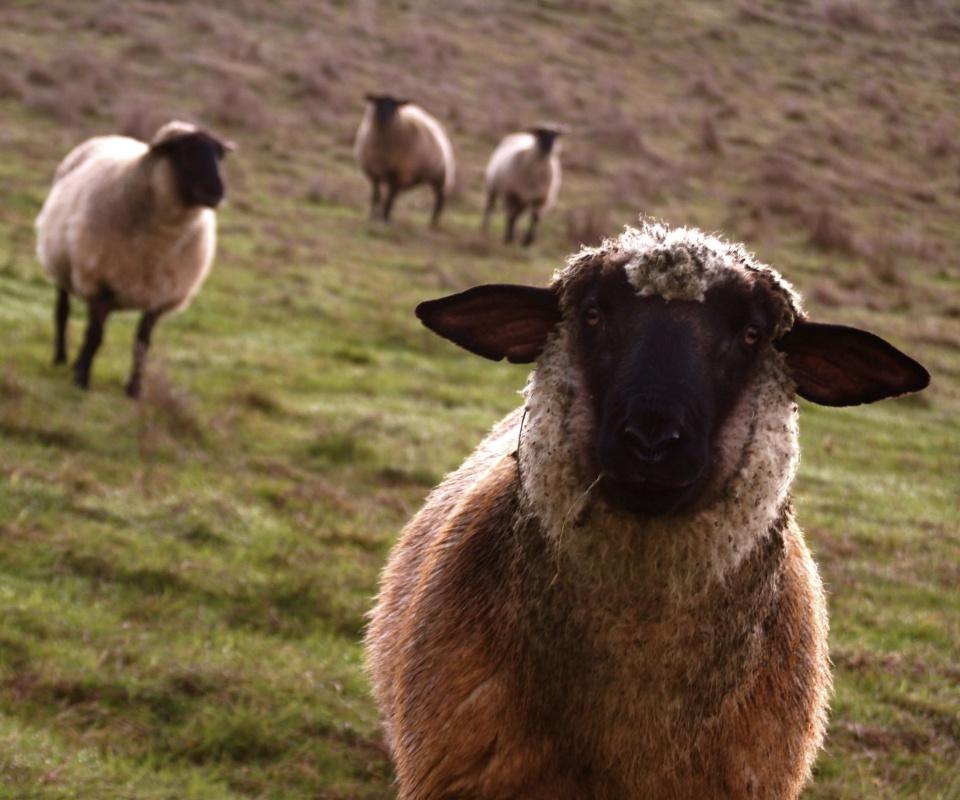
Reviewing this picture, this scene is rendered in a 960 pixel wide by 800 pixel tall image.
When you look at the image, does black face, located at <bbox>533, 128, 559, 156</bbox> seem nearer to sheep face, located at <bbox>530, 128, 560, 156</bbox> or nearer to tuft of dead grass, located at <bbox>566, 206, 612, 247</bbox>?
sheep face, located at <bbox>530, 128, 560, 156</bbox>

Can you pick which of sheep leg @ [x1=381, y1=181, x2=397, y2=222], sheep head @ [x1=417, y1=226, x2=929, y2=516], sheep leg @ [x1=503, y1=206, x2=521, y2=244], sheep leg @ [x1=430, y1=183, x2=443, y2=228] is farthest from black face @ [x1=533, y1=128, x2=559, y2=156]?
sheep head @ [x1=417, y1=226, x2=929, y2=516]

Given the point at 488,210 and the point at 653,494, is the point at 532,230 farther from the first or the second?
the point at 653,494

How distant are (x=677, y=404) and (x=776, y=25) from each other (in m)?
33.4

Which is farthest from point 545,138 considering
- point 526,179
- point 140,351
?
point 140,351

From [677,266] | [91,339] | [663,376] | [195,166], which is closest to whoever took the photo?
[663,376]

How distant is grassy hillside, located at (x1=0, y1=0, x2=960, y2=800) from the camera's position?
4.34 meters

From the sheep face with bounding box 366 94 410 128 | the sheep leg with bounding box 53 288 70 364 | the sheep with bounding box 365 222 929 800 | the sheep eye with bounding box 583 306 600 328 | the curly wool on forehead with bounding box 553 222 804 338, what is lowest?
the sheep leg with bounding box 53 288 70 364

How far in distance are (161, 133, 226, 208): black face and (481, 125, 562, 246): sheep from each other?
331 inches

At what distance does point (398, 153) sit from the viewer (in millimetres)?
16328

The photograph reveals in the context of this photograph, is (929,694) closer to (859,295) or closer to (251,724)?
(251,724)

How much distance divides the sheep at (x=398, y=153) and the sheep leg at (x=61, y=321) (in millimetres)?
7962

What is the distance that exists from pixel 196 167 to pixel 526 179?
904cm

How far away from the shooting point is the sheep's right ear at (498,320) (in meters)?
2.83

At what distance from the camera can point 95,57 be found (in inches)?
755
